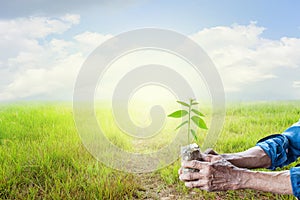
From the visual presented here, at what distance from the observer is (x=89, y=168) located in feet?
7.45

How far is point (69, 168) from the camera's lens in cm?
234

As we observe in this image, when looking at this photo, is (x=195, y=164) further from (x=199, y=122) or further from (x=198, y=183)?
(x=199, y=122)

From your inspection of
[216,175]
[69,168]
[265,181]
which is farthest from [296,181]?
[69,168]

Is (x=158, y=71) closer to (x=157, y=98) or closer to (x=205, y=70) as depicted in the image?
(x=157, y=98)

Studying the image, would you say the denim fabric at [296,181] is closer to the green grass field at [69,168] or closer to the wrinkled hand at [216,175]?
the wrinkled hand at [216,175]

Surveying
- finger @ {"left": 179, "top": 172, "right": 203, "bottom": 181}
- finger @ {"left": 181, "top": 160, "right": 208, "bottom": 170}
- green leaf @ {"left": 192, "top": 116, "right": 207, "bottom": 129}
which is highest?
green leaf @ {"left": 192, "top": 116, "right": 207, "bottom": 129}

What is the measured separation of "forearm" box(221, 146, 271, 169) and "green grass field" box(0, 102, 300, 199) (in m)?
0.53

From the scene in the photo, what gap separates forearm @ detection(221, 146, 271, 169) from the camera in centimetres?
156

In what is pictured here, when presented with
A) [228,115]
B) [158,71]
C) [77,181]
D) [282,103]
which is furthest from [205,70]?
[282,103]

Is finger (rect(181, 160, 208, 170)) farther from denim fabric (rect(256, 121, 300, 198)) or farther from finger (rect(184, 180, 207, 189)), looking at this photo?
denim fabric (rect(256, 121, 300, 198))

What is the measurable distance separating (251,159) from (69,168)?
139cm

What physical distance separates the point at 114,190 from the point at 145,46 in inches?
45.1

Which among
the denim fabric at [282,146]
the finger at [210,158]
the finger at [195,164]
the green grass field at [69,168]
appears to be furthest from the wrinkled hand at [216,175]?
the green grass field at [69,168]

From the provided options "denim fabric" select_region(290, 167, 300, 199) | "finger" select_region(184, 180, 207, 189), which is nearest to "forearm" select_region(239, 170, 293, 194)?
"denim fabric" select_region(290, 167, 300, 199)
